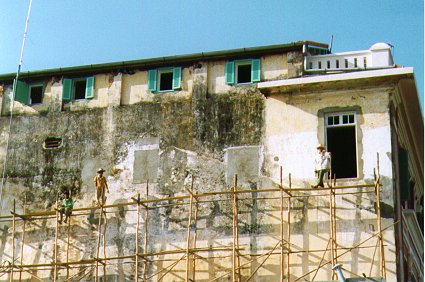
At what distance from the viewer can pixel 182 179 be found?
27125mm

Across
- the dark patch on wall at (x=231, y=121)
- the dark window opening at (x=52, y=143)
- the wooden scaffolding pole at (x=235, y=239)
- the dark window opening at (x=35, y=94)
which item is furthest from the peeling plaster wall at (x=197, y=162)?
the dark window opening at (x=35, y=94)

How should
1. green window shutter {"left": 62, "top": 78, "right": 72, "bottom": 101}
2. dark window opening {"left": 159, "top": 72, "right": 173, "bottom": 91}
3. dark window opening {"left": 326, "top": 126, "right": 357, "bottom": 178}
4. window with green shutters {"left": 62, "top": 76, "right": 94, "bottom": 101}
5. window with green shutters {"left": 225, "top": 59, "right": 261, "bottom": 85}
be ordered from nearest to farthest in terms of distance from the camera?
dark window opening {"left": 326, "top": 126, "right": 357, "bottom": 178}, window with green shutters {"left": 225, "top": 59, "right": 261, "bottom": 85}, dark window opening {"left": 159, "top": 72, "right": 173, "bottom": 91}, window with green shutters {"left": 62, "top": 76, "right": 94, "bottom": 101}, green window shutter {"left": 62, "top": 78, "right": 72, "bottom": 101}

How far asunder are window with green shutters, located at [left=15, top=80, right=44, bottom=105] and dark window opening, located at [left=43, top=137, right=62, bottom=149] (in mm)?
1492

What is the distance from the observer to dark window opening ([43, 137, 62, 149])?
95.2ft

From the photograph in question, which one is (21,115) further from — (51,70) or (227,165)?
(227,165)

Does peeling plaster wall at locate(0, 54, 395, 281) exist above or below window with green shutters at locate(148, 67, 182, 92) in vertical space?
below

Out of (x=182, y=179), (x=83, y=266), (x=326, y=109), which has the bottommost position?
(x=83, y=266)

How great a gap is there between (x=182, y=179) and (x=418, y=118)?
8026mm

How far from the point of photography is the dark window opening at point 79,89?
2953 centimetres

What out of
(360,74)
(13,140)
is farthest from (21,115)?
(360,74)

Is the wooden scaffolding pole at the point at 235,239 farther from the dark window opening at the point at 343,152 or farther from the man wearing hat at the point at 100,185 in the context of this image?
the man wearing hat at the point at 100,185

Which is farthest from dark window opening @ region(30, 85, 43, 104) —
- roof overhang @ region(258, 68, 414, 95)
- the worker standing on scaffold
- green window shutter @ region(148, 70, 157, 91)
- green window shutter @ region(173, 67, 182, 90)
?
roof overhang @ region(258, 68, 414, 95)

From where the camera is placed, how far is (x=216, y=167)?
27.0 metres

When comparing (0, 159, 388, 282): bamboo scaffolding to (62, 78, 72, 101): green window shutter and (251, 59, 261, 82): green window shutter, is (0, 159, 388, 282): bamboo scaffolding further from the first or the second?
(62, 78, 72, 101): green window shutter
